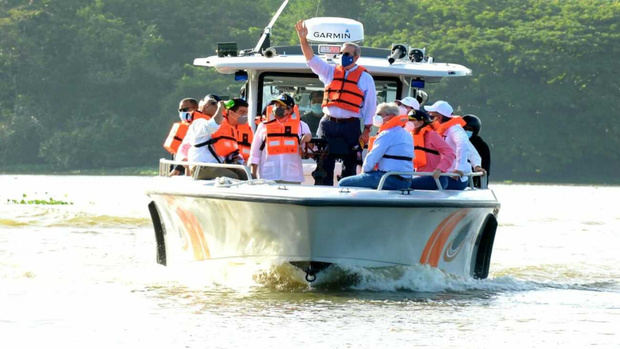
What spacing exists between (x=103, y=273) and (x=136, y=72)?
151 feet

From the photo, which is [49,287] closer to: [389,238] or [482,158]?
[389,238]

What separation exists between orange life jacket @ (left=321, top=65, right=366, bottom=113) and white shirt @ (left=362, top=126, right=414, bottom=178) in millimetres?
880

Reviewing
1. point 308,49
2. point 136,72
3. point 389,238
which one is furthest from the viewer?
point 136,72

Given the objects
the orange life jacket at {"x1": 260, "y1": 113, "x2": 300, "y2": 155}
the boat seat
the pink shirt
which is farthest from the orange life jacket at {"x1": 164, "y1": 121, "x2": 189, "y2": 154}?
the pink shirt

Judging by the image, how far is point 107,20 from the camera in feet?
198

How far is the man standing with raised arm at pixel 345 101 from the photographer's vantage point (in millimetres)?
12938

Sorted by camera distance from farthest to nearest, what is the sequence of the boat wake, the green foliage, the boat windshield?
the green foliage → the boat wake → the boat windshield

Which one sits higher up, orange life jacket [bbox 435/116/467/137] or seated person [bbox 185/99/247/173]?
orange life jacket [bbox 435/116/467/137]

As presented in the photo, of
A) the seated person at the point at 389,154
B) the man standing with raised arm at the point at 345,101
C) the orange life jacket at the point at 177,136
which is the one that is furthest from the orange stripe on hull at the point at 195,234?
the orange life jacket at the point at 177,136

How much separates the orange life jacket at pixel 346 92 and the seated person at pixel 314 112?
1445 millimetres

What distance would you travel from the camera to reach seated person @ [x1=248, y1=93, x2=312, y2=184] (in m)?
12.6

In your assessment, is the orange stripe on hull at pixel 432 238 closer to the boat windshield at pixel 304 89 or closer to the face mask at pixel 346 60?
the face mask at pixel 346 60

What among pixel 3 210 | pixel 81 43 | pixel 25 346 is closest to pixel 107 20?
pixel 81 43

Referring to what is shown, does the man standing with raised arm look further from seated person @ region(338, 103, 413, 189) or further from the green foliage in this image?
the green foliage
